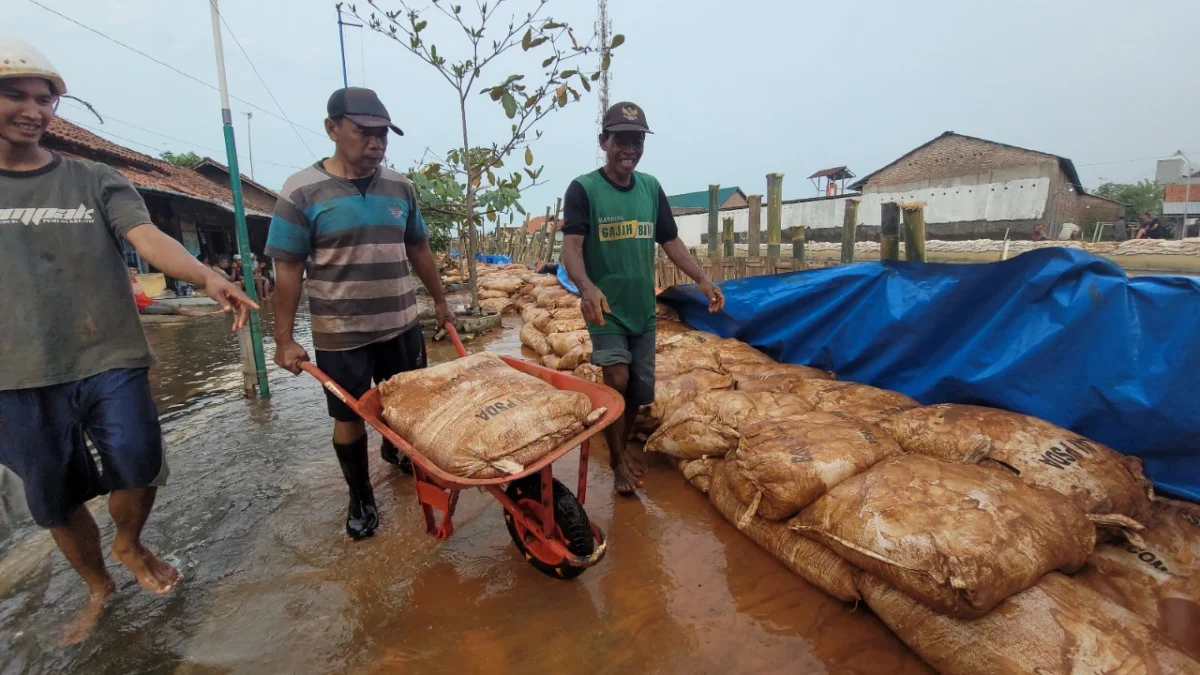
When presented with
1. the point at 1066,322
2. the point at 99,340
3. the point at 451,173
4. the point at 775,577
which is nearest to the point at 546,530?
the point at 775,577

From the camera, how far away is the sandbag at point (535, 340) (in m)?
5.33

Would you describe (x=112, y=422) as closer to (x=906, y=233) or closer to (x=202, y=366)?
(x=906, y=233)

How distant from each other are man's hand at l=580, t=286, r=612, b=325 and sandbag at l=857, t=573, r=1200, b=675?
5.08 ft

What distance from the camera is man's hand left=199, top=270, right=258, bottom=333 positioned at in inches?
63.9

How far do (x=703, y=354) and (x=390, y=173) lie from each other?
215 centimetres

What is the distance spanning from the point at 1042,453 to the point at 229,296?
109 inches

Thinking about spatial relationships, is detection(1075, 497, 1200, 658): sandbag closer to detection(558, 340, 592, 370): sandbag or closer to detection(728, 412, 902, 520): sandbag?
detection(728, 412, 902, 520): sandbag

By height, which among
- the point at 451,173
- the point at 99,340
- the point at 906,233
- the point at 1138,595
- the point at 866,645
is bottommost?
the point at 866,645

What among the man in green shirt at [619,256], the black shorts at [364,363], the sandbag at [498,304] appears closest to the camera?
the black shorts at [364,363]

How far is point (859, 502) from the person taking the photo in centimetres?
179

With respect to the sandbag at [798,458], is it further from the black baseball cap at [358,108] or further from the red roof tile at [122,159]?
the red roof tile at [122,159]

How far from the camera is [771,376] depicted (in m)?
3.13

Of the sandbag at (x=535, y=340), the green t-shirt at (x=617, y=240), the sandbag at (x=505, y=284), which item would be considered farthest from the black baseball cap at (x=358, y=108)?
the sandbag at (x=505, y=284)

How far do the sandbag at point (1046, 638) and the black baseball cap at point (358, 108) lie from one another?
8.22ft
